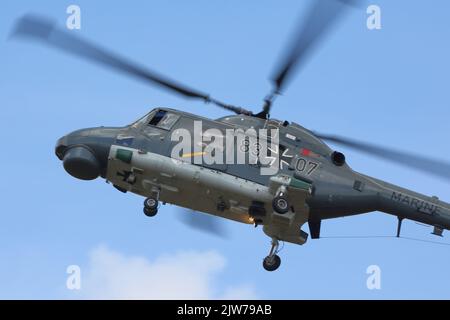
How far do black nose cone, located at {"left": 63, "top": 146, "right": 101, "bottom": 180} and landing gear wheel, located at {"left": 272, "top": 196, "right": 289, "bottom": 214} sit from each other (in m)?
4.80

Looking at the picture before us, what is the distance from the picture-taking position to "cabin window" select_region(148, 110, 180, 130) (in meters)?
26.6

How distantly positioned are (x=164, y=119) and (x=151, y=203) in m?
2.55

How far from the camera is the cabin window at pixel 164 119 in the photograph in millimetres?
26625

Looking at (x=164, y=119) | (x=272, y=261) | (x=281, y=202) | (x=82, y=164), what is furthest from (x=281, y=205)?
(x=82, y=164)

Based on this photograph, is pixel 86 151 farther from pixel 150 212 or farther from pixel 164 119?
pixel 150 212

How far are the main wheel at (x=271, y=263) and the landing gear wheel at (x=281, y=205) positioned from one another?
1.66 meters

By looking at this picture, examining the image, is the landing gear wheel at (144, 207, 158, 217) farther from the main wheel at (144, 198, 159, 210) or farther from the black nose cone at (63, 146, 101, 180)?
the black nose cone at (63, 146, 101, 180)

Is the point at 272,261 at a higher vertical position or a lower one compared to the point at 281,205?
lower

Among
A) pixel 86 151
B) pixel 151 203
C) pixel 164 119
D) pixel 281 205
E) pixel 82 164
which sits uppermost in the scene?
pixel 164 119

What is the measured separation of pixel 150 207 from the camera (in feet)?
83.7

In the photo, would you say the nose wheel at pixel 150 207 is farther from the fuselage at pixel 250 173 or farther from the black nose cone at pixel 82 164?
the black nose cone at pixel 82 164
